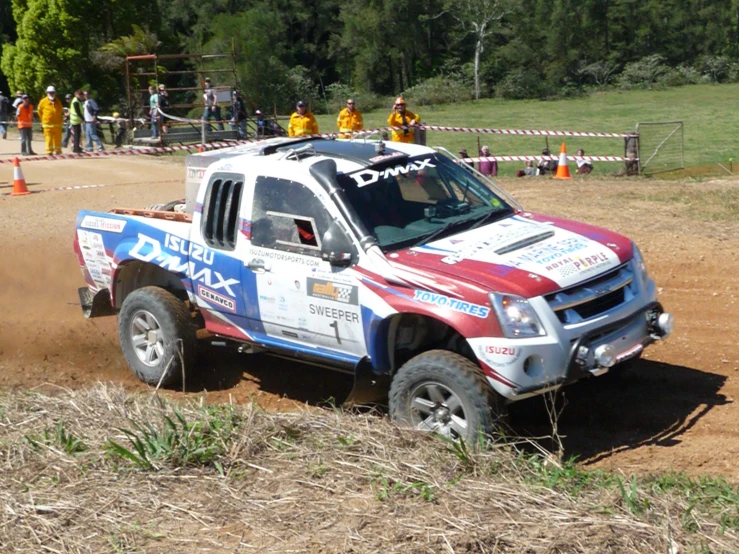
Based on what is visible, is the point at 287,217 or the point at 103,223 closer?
the point at 287,217

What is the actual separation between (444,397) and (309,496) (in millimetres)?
1693

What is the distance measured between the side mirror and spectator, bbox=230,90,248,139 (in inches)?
785

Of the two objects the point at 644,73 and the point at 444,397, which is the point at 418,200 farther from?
the point at 644,73

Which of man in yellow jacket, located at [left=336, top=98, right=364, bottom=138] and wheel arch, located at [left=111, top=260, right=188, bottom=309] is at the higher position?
man in yellow jacket, located at [left=336, top=98, right=364, bottom=138]

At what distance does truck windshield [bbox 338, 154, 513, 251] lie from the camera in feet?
23.7

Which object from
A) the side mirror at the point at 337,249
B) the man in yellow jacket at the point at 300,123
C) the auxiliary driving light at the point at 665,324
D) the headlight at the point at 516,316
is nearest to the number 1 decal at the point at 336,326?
the side mirror at the point at 337,249

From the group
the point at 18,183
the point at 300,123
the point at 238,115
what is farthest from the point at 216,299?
the point at 238,115

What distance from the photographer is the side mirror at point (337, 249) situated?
6.95m

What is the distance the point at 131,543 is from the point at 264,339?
3.14 metres

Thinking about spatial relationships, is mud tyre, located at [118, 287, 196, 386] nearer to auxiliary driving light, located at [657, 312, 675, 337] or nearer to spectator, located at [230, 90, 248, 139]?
Result: auxiliary driving light, located at [657, 312, 675, 337]

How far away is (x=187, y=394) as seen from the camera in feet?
27.6

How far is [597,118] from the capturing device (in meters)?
56.5

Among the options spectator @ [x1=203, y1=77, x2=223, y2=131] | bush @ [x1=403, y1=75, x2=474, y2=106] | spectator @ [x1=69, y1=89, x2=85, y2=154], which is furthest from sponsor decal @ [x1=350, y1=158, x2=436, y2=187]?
bush @ [x1=403, y1=75, x2=474, y2=106]

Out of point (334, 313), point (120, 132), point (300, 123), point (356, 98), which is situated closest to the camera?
point (334, 313)
